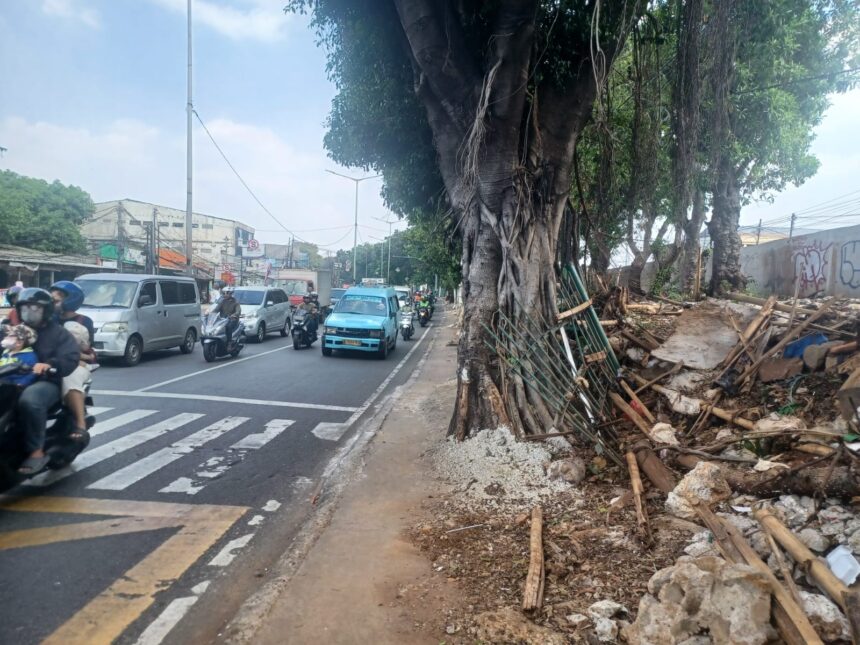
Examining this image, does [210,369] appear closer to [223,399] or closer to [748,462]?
[223,399]

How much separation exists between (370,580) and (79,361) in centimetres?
358

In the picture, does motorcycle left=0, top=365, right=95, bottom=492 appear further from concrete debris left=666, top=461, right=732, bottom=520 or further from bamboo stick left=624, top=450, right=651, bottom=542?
concrete debris left=666, top=461, right=732, bottom=520

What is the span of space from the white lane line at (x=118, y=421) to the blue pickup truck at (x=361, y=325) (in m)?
7.55

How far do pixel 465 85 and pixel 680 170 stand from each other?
2521 millimetres

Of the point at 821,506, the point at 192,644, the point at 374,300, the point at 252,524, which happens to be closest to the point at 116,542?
the point at 252,524

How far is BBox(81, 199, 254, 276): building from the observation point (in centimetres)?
3900

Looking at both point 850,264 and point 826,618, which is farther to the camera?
point 850,264

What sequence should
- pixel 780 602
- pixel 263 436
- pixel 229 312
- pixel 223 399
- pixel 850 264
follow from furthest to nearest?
pixel 229 312, pixel 850 264, pixel 223 399, pixel 263 436, pixel 780 602

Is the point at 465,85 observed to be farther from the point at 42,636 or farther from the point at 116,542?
the point at 42,636

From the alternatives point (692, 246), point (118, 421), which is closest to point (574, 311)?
point (118, 421)

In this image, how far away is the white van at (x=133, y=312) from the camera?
11422 mm

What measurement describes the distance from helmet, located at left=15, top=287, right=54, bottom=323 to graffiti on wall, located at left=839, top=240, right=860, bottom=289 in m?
12.4

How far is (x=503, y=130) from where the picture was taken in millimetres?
6109

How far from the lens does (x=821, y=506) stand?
3.53 metres
